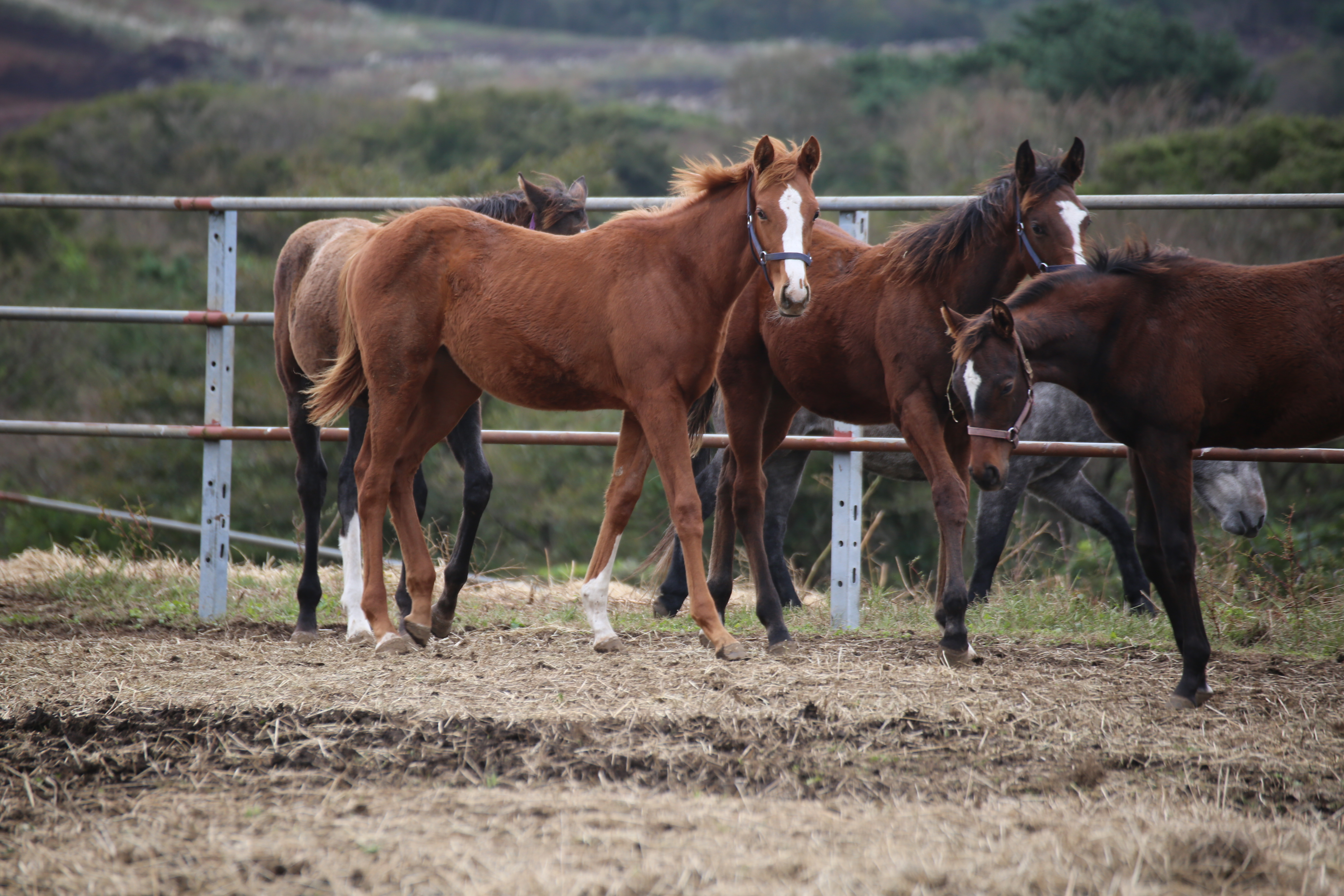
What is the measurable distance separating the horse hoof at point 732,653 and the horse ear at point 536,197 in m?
2.29

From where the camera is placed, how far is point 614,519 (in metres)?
4.10

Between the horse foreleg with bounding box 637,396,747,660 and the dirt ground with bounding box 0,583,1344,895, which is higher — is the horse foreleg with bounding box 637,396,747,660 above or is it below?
above

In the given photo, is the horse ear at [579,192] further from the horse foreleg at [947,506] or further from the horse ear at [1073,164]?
the horse ear at [1073,164]

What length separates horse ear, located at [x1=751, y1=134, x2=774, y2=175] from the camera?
3.75 metres

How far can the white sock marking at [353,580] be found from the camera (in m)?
4.73

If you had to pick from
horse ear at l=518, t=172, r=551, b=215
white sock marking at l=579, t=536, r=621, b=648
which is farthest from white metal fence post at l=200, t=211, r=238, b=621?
white sock marking at l=579, t=536, r=621, b=648

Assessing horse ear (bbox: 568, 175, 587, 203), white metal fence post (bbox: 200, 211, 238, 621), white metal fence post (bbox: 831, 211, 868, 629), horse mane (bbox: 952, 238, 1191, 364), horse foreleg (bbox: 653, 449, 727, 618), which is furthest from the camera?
horse foreleg (bbox: 653, 449, 727, 618)

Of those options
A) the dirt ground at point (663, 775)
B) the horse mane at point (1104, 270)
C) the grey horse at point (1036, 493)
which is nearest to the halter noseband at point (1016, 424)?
the horse mane at point (1104, 270)

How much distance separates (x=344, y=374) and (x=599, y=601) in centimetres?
140

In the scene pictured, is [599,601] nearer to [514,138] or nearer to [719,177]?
[719,177]

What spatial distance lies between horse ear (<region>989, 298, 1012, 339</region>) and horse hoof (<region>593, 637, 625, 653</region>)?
1.87 metres

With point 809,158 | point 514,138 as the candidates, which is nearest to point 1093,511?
point 809,158

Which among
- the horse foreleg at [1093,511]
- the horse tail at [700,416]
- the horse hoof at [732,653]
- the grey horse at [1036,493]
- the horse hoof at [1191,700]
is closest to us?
the horse hoof at [1191,700]

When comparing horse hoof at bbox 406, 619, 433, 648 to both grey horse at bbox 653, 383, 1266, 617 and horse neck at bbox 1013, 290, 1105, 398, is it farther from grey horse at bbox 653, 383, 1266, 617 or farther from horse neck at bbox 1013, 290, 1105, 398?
horse neck at bbox 1013, 290, 1105, 398
